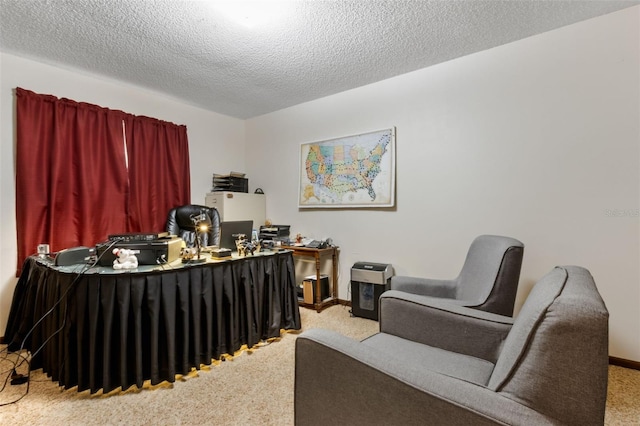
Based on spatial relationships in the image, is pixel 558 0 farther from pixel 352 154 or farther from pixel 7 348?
pixel 7 348

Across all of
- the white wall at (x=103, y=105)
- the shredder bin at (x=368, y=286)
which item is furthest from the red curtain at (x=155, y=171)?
the shredder bin at (x=368, y=286)

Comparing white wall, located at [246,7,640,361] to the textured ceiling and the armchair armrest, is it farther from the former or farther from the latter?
the armchair armrest

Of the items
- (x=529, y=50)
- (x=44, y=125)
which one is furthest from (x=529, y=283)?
(x=44, y=125)

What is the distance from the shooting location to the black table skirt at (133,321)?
5.65 ft

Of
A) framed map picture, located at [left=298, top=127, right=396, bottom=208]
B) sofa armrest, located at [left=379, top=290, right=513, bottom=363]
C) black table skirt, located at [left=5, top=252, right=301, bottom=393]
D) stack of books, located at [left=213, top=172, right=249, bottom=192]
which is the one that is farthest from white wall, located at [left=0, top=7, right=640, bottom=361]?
sofa armrest, located at [left=379, top=290, right=513, bottom=363]

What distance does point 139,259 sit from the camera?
6.53ft

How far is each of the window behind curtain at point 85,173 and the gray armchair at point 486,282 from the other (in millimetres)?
2973

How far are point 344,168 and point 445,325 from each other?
90.0 inches

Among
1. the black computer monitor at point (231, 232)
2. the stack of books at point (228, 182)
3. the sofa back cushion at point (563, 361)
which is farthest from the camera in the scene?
the stack of books at point (228, 182)

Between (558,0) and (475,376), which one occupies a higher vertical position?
(558,0)

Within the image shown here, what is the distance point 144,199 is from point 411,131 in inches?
123

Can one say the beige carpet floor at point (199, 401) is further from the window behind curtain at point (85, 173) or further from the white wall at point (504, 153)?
the window behind curtain at point (85, 173)

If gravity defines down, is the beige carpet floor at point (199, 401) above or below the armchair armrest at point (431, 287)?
below

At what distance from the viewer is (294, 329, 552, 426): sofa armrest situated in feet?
2.44
